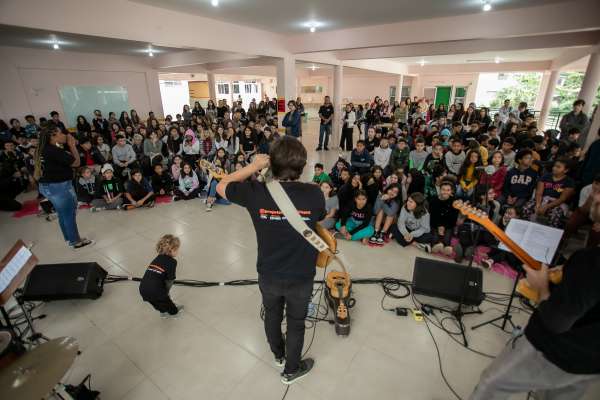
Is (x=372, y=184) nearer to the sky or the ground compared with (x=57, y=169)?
nearer to the ground

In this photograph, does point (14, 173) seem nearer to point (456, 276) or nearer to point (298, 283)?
point (298, 283)

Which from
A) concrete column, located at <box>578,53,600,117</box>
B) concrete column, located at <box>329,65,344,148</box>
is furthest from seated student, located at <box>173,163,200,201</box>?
concrete column, located at <box>578,53,600,117</box>

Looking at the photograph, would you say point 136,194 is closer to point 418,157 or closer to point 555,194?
point 418,157

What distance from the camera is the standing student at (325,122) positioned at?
9119 millimetres

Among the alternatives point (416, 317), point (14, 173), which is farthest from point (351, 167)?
point (14, 173)

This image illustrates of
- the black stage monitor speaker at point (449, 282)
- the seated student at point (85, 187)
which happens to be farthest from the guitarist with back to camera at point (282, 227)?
the seated student at point (85, 187)

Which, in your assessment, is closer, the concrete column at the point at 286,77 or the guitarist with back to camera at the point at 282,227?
the guitarist with back to camera at the point at 282,227

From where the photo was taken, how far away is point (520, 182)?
413 centimetres

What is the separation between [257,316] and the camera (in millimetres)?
2711

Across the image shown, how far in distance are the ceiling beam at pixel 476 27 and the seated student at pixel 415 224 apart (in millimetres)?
3981

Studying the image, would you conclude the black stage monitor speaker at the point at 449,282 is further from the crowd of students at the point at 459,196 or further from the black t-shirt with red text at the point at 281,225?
the black t-shirt with red text at the point at 281,225

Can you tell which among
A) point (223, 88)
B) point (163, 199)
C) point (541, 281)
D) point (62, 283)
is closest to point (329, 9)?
point (163, 199)

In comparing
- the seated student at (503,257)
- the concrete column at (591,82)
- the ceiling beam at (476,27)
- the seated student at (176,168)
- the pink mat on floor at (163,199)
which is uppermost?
the ceiling beam at (476,27)

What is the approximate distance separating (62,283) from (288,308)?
2.43 metres
